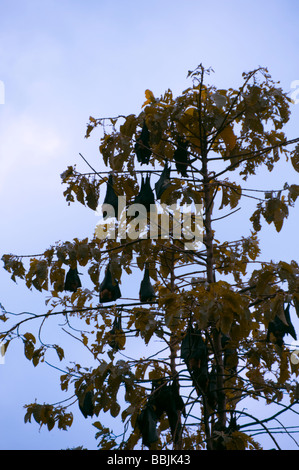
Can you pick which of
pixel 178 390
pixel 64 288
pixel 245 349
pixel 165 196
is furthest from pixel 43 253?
pixel 245 349

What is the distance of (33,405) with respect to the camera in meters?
5.06

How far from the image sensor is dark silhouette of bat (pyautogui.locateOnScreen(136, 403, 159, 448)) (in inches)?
160

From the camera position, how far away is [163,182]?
4.53m

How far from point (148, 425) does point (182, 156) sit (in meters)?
2.35

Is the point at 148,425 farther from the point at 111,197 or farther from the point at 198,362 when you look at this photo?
the point at 111,197

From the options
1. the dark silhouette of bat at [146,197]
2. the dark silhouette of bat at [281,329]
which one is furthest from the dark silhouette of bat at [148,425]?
the dark silhouette of bat at [146,197]

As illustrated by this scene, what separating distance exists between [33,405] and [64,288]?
3.84 ft

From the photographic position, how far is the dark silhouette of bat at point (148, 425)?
13.3 ft

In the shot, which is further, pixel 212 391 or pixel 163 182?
pixel 163 182

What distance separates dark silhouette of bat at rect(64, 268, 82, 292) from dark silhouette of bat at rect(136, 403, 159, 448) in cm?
125

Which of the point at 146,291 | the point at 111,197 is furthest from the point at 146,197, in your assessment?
the point at 146,291
